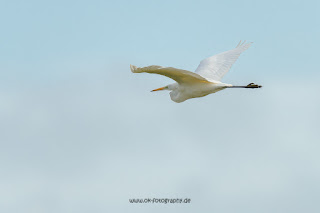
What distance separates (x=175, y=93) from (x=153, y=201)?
3.04 metres

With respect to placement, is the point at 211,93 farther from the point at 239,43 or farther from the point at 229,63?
the point at 239,43

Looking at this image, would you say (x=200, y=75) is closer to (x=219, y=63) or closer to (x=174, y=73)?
(x=174, y=73)

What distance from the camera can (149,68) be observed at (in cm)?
1472

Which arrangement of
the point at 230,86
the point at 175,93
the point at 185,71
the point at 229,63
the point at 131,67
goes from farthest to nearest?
the point at 229,63, the point at 175,93, the point at 230,86, the point at 185,71, the point at 131,67

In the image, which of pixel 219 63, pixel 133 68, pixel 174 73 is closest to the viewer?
pixel 133 68

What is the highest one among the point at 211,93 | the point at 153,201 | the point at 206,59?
the point at 206,59

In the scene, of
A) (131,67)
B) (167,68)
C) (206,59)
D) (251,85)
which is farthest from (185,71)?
(206,59)

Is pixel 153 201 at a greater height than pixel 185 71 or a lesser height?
lesser

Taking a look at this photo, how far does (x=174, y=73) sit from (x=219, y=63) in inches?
161

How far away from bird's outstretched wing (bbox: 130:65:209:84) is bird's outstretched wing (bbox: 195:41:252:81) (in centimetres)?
193

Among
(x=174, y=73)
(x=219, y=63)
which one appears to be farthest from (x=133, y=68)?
(x=219, y=63)

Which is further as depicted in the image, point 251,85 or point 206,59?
point 206,59

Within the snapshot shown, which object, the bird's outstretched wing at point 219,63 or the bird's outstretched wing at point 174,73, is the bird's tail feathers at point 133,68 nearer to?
the bird's outstretched wing at point 174,73

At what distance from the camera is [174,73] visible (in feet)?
53.2
